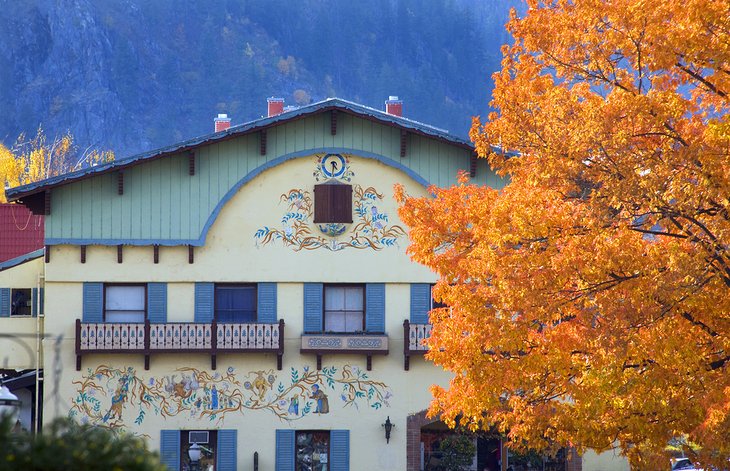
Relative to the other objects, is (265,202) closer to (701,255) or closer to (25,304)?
(25,304)

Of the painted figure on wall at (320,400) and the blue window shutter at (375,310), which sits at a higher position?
the blue window shutter at (375,310)

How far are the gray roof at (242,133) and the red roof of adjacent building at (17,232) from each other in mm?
12362

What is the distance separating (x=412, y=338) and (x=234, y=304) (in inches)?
188

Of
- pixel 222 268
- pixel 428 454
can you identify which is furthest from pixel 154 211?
pixel 428 454

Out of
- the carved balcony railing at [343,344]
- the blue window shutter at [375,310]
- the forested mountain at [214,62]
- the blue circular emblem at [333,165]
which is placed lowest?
the carved balcony railing at [343,344]

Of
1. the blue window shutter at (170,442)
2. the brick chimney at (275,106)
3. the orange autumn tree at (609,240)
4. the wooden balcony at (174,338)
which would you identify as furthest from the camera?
the brick chimney at (275,106)

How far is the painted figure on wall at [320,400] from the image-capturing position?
33.3 m

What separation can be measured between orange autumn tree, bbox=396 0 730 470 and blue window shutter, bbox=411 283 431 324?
1244cm

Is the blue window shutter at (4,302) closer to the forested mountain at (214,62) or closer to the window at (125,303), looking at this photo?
the window at (125,303)

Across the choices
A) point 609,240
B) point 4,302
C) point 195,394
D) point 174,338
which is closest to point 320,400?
point 195,394

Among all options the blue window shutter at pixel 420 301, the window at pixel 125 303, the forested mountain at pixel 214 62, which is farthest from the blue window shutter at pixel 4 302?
the forested mountain at pixel 214 62

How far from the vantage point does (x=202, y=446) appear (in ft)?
108

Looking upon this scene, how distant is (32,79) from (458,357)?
144548mm

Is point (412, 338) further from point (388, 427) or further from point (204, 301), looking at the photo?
point (204, 301)
